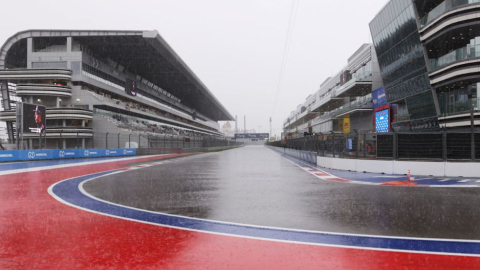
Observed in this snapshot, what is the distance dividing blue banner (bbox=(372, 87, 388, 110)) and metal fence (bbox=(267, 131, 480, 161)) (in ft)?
80.8

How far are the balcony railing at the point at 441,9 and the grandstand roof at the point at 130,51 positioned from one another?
34718 millimetres

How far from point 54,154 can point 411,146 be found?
85.3 feet

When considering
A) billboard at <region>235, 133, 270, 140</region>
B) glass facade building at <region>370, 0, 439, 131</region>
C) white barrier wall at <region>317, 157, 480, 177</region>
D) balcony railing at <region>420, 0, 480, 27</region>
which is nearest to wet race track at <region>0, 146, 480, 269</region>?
white barrier wall at <region>317, 157, 480, 177</region>

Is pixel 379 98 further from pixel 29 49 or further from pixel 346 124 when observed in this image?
pixel 29 49

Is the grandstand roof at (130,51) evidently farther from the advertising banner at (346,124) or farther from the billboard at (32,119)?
the advertising banner at (346,124)

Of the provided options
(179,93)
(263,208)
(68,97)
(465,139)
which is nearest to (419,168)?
(465,139)

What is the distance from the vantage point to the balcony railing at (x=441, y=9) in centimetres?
2642

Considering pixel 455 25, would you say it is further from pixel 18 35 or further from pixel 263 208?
pixel 18 35

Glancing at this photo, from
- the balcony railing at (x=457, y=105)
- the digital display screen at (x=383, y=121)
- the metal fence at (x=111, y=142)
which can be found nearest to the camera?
the balcony railing at (x=457, y=105)

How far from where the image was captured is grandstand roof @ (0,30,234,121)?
4934 cm

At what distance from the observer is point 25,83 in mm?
48562

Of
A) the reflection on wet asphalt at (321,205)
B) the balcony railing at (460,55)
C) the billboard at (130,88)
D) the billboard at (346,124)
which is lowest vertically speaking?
the reflection on wet asphalt at (321,205)

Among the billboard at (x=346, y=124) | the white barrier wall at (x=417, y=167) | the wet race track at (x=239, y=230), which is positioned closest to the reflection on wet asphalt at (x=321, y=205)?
the wet race track at (x=239, y=230)

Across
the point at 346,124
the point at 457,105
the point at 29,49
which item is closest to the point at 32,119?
the point at 29,49
